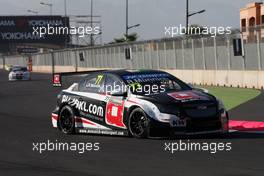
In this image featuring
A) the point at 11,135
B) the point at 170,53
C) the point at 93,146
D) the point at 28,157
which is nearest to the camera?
the point at 28,157

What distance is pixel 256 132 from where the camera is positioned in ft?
45.4

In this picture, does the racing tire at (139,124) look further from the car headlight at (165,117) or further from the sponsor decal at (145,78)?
the sponsor decal at (145,78)

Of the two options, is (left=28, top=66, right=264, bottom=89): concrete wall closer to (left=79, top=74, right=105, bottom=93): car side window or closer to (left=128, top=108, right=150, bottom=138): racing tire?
(left=79, top=74, right=105, bottom=93): car side window

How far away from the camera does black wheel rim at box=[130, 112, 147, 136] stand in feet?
41.7

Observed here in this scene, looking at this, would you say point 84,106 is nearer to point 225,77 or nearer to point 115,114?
point 115,114

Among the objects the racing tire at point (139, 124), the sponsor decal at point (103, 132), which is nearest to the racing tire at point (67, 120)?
the sponsor decal at point (103, 132)

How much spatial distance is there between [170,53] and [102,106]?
26.7 meters

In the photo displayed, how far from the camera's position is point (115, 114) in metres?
13.4

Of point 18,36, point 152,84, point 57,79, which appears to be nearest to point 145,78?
point 152,84

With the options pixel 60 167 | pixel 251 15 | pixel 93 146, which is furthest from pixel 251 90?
pixel 251 15

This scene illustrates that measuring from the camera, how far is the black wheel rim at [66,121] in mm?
14578

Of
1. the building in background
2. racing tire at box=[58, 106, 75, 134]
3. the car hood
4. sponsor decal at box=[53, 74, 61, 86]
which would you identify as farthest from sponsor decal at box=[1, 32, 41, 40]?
the car hood

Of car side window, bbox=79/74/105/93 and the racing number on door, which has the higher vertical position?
car side window, bbox=79/74/105/93

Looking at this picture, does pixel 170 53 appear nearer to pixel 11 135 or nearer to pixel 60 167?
pixel 11 135
